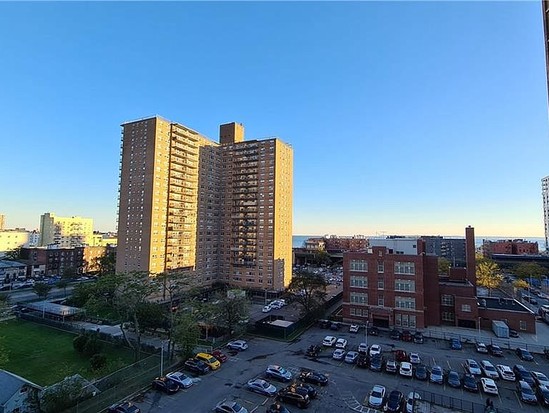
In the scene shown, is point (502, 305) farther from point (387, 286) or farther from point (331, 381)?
point (331, 381)

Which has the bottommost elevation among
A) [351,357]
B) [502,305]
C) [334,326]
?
[334,326]

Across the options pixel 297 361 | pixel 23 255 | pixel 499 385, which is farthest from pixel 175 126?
pixel 23 255

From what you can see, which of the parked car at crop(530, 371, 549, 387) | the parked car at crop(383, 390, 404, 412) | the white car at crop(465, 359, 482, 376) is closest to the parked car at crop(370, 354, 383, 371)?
the parked car at crop(383, 390, 404, 412)

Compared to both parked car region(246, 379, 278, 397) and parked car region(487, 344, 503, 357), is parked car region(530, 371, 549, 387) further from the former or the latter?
parked car region(246, 379, 278, 397)

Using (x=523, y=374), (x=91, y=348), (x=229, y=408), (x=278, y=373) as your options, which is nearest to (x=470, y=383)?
(x=523, y=374)

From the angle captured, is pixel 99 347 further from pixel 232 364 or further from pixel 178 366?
pixel 232 364
